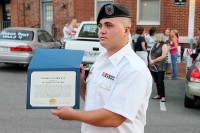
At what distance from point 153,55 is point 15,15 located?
1547 centimetres

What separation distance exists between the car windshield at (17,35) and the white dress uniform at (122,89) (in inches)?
427

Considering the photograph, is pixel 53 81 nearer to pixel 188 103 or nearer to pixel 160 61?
pixel 188 103

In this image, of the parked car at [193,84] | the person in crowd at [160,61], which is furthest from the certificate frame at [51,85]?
the person in crowd at [160,61]

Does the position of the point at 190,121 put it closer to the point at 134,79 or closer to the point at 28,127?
the point at 28,127

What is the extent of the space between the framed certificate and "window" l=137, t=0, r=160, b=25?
15337mm

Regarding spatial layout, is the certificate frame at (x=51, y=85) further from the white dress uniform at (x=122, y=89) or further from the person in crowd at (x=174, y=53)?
the person in crowd at (x=174, y=53)

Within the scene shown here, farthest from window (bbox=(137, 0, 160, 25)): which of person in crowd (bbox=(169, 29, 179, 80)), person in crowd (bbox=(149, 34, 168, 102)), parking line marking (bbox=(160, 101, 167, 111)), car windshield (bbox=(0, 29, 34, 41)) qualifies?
parking line marking (bbox=(160, 101, 167, 111))

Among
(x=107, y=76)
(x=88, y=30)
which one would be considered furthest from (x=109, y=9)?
(x=88, y=30)

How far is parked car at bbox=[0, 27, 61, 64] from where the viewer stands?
12141 millimetres

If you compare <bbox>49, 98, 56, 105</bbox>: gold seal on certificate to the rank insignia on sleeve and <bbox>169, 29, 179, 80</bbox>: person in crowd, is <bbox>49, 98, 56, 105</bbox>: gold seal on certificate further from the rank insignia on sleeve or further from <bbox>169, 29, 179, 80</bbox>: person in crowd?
<bbox>169, 29, 179, 80</bbox>: person in crowd

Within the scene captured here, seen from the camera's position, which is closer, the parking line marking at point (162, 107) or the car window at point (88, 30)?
the parking line marking at point (162, 107)

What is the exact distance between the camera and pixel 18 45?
12141 millimetres

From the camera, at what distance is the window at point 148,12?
17359 mm

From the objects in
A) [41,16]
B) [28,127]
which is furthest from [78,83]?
[41,16]
